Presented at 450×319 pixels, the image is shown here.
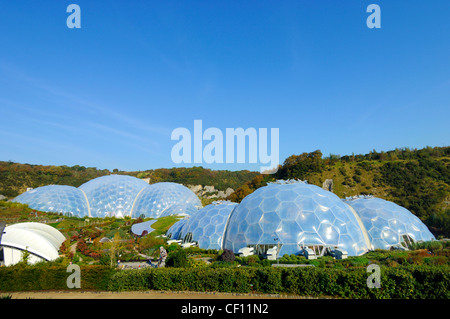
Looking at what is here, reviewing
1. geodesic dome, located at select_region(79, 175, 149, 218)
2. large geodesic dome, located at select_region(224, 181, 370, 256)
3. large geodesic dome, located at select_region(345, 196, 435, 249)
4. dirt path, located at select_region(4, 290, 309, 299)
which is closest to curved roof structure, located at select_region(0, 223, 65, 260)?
dirt path, located at select_region(4, 290, 309, 299)

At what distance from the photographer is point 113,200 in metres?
50.8

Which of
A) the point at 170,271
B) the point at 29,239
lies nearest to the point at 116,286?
the point at 170,271

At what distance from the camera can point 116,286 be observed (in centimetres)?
1333

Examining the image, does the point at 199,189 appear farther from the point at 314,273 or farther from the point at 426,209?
the point at 314,273

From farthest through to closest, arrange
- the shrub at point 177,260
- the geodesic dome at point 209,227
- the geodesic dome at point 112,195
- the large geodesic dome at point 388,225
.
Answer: the geodesic dome at point 112,195
the geodesic dome at point 209,227
the large geodesic dome at point 388,225
the shrub at point 177,260

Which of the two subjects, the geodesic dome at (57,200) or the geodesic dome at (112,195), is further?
the geodesic dome at (112,195)

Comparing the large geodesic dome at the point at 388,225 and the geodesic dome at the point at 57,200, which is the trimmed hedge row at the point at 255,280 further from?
the geodesic dome at the point at 57,200

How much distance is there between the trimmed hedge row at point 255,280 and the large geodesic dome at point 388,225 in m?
12.7

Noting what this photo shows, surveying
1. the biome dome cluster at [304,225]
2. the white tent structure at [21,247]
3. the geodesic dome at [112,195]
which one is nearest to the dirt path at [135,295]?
the white tent structure at [21,247]

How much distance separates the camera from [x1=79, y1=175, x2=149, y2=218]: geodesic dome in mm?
49688

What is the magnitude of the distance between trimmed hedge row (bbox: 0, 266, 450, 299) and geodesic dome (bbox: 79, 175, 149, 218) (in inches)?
1454

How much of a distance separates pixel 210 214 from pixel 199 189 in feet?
219

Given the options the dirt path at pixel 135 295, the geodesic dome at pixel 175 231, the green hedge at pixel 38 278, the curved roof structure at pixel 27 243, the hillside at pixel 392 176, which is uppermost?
the hillside at pixel 392 176

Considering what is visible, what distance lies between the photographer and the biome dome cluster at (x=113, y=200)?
4747cm
